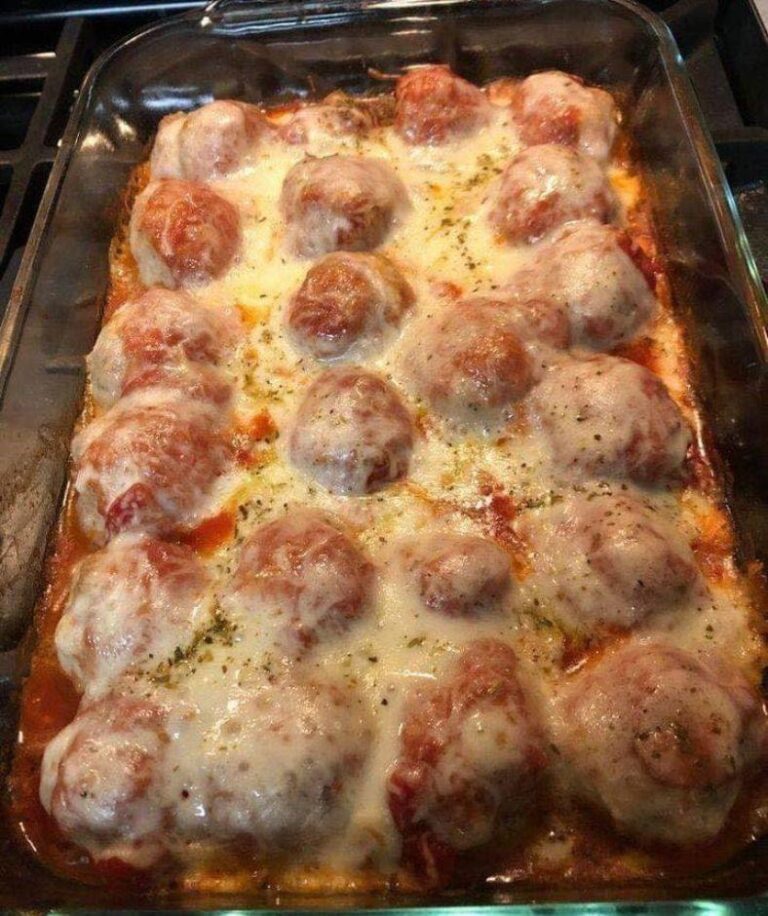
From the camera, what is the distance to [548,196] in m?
2.54

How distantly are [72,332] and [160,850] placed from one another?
1.67 meters

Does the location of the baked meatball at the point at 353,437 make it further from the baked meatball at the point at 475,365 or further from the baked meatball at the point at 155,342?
the baked meatball at the point at 155,342

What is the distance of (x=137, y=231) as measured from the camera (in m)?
2.69

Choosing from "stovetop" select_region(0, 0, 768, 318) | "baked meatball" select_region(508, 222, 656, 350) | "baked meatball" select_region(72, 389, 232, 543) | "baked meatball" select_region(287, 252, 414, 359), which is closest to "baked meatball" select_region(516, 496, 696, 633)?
"baked meatball" select_region(508, 222, 656, 350)

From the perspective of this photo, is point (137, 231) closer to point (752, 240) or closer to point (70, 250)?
point (70, 250)

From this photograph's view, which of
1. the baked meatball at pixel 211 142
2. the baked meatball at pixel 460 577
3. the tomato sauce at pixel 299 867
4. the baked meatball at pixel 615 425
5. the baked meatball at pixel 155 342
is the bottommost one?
the tomato sauce at pixel 299 867

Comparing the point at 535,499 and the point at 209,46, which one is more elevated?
the point at 209,46

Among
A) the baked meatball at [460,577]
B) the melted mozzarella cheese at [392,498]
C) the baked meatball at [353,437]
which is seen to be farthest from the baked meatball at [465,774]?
the baked meatball at [353,437]

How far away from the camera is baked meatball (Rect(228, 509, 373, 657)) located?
192cm

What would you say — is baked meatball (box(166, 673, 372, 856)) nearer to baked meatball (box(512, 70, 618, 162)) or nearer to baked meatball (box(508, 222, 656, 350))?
baked meatball (box(508, 222, 656, 350))

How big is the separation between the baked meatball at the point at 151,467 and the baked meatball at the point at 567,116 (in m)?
1.56

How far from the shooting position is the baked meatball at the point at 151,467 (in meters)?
2.15

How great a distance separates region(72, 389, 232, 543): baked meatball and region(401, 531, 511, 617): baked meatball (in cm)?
65

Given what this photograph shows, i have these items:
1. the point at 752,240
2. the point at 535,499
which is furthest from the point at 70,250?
the point at 752,240
